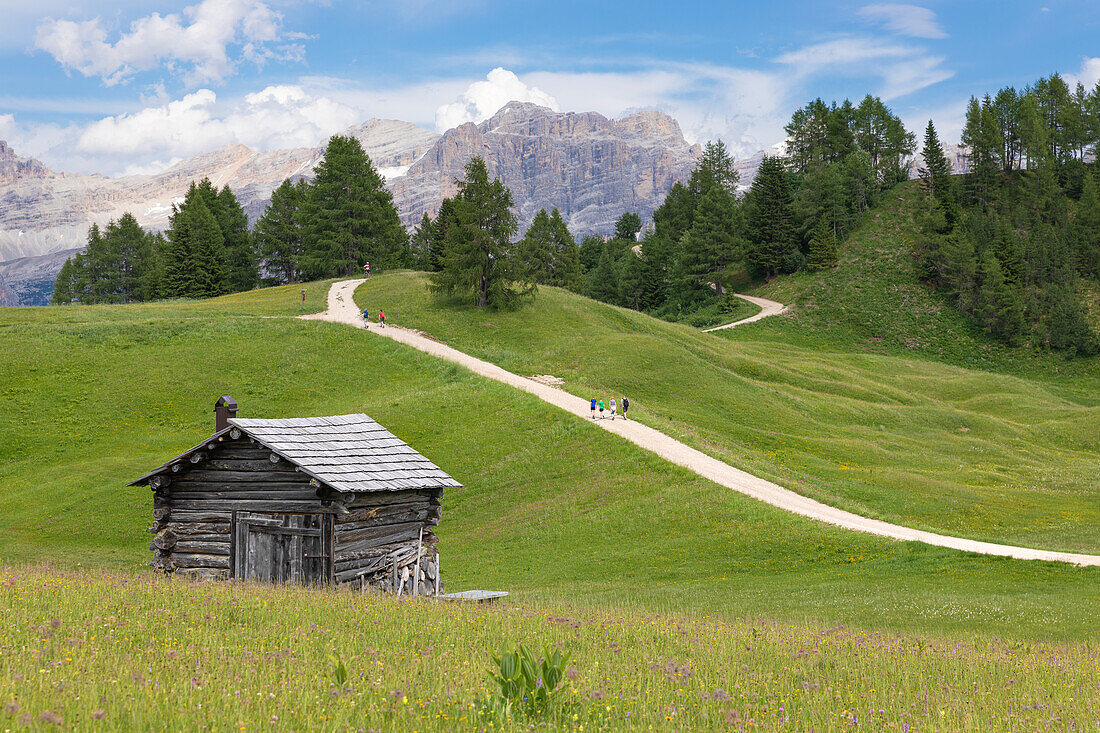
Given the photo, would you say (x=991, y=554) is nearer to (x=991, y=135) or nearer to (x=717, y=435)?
(x=717, y=435)

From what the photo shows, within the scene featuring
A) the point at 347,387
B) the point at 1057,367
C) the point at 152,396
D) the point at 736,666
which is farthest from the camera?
the point at 1057,367

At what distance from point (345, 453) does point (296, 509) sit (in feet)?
6.65

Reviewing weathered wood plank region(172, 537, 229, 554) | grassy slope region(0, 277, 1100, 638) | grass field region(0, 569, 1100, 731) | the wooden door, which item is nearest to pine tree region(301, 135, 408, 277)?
grassy slope region(0, 277, 1100, 638)

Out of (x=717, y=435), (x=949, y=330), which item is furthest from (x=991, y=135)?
(x=717, y=435)

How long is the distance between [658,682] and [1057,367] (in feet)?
315

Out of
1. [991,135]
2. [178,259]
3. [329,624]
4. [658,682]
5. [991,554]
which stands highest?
[991,135]

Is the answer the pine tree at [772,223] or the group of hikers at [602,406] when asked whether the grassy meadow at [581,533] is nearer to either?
the group of hikers at [602,406]

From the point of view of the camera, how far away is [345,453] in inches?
851

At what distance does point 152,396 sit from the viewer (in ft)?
159

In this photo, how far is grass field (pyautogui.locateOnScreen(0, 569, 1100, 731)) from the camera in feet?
20.6

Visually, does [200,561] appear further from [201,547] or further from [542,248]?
[542,248]

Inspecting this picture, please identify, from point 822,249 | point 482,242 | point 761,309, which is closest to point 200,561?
point 482,242

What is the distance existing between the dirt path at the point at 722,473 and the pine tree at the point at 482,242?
327 inches

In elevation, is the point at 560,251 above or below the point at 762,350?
above
